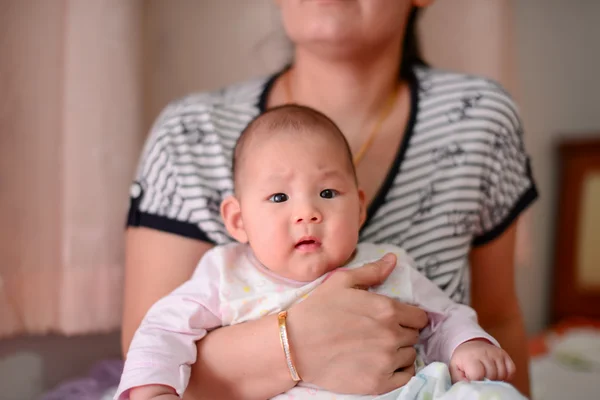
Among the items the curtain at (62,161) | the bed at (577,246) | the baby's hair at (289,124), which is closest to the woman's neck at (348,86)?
the baby's hair at (289,124)

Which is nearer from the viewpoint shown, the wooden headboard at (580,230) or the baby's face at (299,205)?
the baby's face at (299,205)

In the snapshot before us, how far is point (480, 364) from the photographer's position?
749 mm

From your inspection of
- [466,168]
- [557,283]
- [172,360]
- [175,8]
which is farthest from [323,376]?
[557,283]

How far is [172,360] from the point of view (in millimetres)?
777

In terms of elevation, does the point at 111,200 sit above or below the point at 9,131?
below

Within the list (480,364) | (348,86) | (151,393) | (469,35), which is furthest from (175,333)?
(469,35)

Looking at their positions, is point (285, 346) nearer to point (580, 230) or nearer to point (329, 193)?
point (329, 193)

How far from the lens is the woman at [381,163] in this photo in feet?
3.44

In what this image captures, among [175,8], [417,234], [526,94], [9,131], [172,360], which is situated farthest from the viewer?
[526,94]

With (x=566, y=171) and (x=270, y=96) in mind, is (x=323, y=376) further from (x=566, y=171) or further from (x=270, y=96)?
(x=566, y=171)

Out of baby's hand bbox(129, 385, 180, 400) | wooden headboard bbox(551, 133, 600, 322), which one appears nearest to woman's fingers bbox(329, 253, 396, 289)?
baby's hand bbox(129, 385, 180, 400)

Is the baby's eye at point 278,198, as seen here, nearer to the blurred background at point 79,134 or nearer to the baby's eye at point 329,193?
the baby's eye at point 329,193

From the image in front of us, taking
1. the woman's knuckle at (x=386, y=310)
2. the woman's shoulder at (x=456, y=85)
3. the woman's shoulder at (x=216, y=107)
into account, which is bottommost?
the woman's knuckle at (x=386, y=310)

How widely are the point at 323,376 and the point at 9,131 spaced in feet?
2.66
